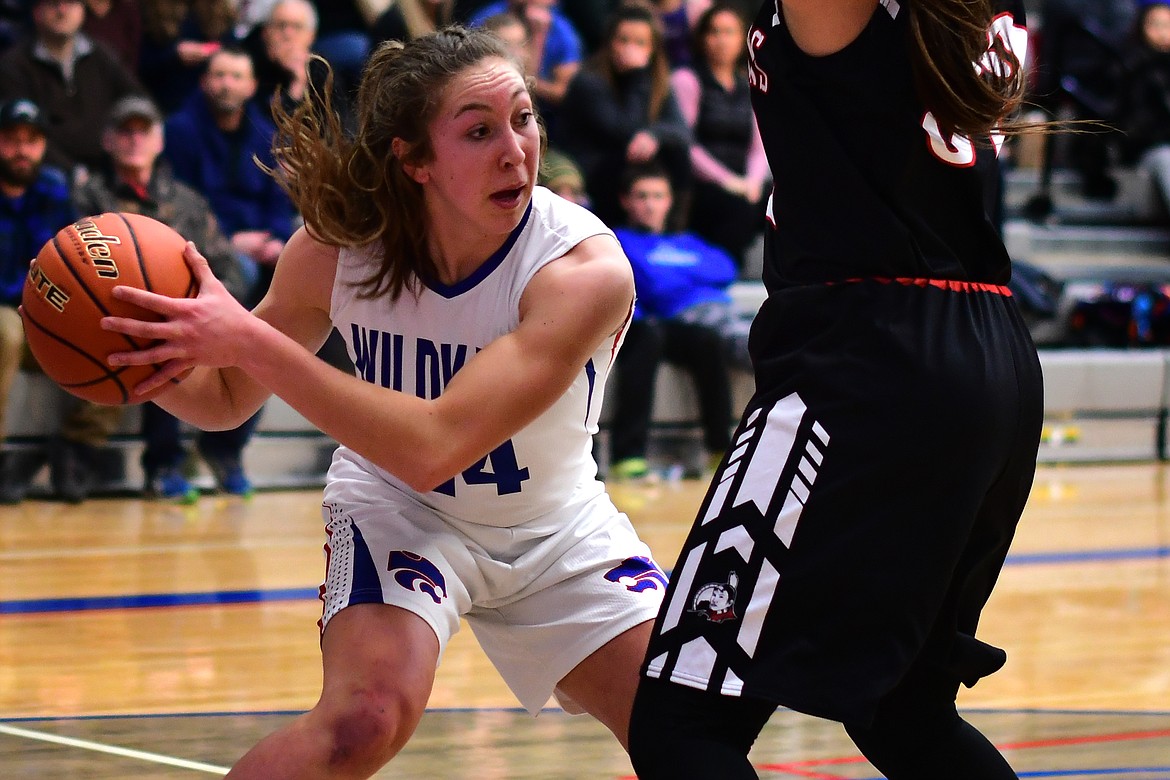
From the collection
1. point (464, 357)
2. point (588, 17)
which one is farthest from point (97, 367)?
point (588, 17)

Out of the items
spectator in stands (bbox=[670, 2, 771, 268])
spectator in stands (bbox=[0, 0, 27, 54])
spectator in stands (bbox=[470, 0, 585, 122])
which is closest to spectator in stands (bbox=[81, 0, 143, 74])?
spectator in stands (bbox=[0, 0, 27, 54])

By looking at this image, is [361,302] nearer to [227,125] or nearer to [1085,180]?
[227,125]

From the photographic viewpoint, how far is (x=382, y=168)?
2.94 metres

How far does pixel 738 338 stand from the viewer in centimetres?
875

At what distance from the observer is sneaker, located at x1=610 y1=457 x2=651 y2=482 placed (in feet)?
27.3

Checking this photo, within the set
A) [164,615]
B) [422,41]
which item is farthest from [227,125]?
[422,41]

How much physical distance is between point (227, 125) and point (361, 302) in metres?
5.52

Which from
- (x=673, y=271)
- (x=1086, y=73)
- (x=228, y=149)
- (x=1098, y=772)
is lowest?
(x=1098, y=772)

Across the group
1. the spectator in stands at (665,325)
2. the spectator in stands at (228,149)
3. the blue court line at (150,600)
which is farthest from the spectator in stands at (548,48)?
the blue court line at (150,600)

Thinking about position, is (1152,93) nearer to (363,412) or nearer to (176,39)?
(176,39)

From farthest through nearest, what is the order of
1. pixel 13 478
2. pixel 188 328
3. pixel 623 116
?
pixel 623 116 → pixel 13 478 → pixel 188 328

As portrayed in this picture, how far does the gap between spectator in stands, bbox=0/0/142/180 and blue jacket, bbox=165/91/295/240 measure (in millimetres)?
452

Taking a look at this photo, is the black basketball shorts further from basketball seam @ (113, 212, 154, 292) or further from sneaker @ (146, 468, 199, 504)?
sneaker @ (146, 468, 199, 504)

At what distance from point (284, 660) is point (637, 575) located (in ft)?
6.28
